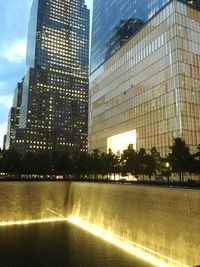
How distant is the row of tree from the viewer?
53.0 meters

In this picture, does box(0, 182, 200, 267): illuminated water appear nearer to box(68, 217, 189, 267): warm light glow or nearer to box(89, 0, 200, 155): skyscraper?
box(68, 217, 189, 267): warm light glow

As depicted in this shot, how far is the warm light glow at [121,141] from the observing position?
93738 millimetres

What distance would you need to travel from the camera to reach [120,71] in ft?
340

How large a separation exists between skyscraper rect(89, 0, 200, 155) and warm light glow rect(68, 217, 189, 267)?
39918 mm

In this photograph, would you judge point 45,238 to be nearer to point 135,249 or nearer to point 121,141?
point 135,249

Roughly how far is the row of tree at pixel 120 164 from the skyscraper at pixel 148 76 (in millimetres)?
Answer: 9011

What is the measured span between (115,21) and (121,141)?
1762 inches

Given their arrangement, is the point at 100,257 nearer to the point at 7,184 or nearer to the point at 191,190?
the point at 191,190

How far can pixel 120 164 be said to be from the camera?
258ft

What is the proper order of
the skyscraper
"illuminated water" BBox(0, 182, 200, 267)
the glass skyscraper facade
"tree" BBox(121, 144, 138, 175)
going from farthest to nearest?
the glass skyscraper facade
the skyscraper
"tree" BBox(121, 144, 138, 175)
"illuminated water" BBox(0, 182, 200, 267)

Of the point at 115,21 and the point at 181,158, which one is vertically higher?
the point at 115,21

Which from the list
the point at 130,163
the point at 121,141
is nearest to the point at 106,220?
the point at 130,163

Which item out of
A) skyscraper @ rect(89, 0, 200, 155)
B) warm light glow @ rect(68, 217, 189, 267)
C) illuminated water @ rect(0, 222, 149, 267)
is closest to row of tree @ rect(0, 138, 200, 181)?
skyscraper @ rect(89, 0, 200, 155)

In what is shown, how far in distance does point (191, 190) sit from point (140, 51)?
7223cm
